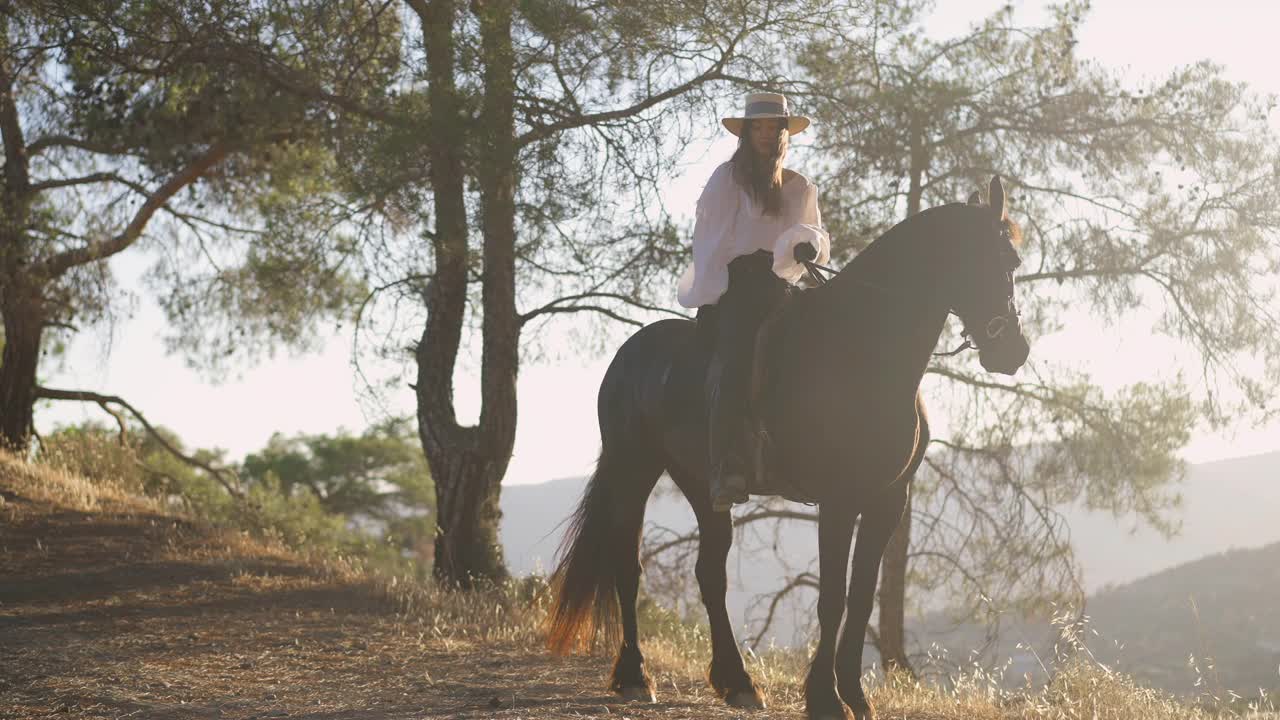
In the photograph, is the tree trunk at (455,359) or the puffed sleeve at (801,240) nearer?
the puffed sleeve at (801,240)

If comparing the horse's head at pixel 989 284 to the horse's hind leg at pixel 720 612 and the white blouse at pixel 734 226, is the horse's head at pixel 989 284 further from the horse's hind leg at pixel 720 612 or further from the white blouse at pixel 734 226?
the horse's hind leg at pixel 720 612

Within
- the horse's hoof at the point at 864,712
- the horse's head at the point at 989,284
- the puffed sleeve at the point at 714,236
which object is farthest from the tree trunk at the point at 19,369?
the horse's head at the point at 989,284

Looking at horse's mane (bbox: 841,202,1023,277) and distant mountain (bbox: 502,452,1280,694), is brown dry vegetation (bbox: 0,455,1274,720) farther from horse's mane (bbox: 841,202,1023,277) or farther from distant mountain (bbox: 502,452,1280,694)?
horse's mane (bbox: 841,202,1023,277)

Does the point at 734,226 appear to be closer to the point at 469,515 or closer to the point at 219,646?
the point at 219,646

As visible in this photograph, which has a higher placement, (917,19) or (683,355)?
(917,19)

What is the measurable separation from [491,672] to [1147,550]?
13884 centimetres

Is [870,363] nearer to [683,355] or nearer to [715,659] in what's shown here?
[683,355]

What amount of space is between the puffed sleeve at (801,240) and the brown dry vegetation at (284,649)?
2.20 m

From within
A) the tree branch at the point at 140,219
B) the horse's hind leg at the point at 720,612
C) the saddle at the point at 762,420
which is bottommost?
the horse's hind leg at the point at 720,612

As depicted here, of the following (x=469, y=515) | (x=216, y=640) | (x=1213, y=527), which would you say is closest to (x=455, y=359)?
(x=469, y=515)

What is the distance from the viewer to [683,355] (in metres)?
5.82

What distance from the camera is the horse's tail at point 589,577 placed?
6340 mm

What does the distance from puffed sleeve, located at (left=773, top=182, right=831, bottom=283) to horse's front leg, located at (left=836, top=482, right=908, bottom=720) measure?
3.76 feet

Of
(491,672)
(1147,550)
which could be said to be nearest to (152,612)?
(491,672)
